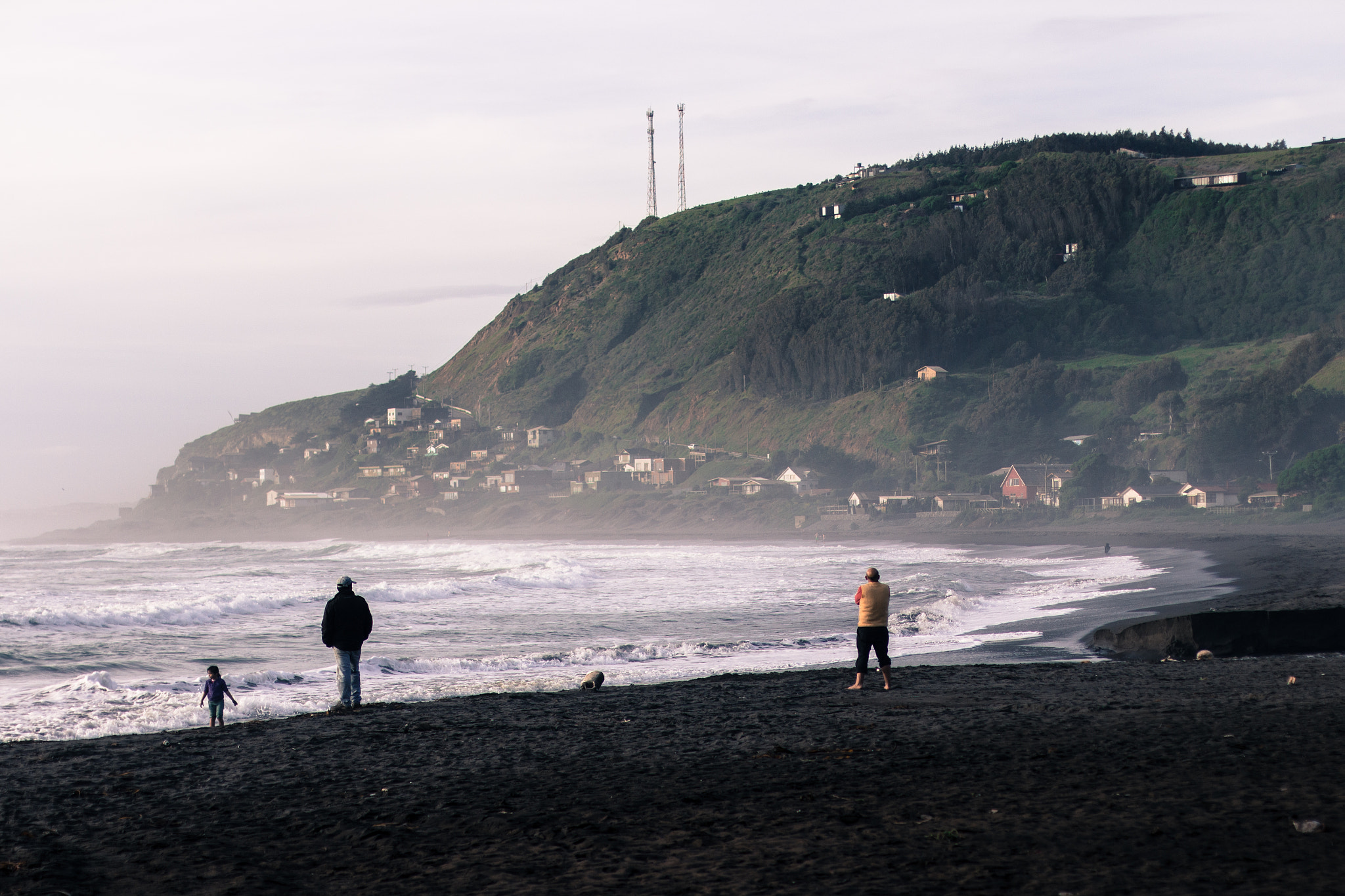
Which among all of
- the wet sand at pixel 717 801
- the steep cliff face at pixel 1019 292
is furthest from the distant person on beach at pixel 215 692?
the steep cliff face at pixel 1019 292

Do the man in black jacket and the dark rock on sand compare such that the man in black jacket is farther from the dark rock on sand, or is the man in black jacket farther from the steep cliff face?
the steep cliff face

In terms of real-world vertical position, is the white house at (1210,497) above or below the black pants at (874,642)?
below

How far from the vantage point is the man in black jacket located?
39.9ft

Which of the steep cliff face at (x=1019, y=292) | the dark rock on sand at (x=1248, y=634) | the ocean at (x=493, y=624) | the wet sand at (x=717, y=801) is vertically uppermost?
the steep cliff face at (x=1019, y=292)

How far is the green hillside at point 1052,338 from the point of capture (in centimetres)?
12938

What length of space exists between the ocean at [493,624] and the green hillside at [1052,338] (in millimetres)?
82391

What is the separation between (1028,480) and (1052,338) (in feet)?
190

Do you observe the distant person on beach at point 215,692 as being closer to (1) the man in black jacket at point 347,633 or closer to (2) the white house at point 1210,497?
(1) the man in black jacket at point 347,633

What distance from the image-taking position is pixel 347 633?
Answer: 12180 mm

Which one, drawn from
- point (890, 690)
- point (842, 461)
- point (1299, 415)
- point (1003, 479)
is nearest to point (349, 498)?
point (842, 461)

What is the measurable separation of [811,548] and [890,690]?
69.0m

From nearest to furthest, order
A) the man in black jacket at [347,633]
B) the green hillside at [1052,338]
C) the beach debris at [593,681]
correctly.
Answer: the man in black jacket at [347,633], the beach debris at [593,681], the green hillside at [1052,338]

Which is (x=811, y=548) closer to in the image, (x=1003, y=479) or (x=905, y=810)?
(x=1003, y=479)

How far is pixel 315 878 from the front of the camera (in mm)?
5793
